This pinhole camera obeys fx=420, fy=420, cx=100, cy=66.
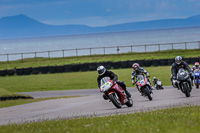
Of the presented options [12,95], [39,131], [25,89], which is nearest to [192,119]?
[39,131]

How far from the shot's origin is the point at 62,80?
124 ft

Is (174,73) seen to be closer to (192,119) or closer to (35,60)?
(192,119)

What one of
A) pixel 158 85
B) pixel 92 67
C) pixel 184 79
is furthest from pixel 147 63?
pixel 184 79

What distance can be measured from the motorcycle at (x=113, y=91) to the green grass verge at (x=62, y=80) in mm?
15455

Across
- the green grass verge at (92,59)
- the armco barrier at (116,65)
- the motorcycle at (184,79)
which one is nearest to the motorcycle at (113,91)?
the motorcycle at (184,79)

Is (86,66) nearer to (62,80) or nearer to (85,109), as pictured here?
(62,80)

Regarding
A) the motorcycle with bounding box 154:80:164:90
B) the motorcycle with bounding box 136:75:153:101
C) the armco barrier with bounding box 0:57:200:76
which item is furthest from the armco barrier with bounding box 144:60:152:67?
the motorcycle with bounding box 136:75:153:101

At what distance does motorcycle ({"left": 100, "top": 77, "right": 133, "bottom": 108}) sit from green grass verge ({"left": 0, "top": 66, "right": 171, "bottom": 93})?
15.5 metres

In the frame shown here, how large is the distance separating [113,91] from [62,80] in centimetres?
2334

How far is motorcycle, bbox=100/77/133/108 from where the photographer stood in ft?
47.8

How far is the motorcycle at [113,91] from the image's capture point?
1456 cm

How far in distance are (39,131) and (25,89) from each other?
23.8 m

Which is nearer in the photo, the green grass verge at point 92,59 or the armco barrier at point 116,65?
the armco barrier at point 116,65

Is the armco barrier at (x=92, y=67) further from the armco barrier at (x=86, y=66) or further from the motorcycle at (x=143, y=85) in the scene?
the motorcycle at (x=143, y=85)
